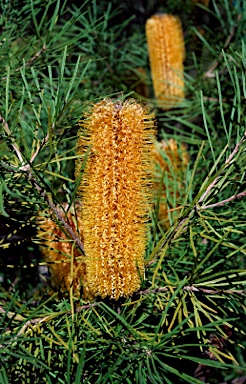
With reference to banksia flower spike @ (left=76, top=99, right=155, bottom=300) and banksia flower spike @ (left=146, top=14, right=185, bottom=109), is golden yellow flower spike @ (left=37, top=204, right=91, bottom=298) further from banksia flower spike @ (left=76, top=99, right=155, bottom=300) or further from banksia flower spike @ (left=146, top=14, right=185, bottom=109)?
banksia flower spike @ (left=146, top=14, right=185, bottom=109)

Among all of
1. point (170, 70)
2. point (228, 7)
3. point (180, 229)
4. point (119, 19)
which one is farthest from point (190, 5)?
point (180, 229)

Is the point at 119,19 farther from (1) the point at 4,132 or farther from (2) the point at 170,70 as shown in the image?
(1) the point at 4,132

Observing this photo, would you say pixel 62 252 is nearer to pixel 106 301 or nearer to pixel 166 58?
pixel 106 301

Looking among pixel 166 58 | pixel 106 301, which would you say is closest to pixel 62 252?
pixel 106 301

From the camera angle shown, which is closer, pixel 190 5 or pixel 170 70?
pixel 170 70

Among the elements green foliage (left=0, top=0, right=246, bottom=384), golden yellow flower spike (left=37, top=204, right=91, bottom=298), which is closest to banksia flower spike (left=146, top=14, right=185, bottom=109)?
green foliage (left=0, top=0, right=246, bottom=384)

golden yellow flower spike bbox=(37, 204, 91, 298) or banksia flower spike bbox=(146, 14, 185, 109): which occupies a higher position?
banksia flower spike bbox=(146, 14, 185, 109)
